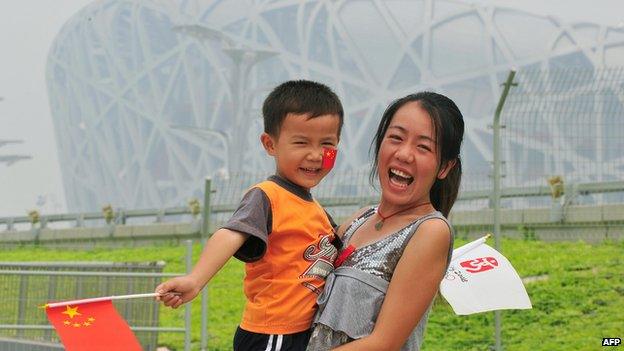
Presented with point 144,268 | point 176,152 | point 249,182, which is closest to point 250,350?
point 144,268

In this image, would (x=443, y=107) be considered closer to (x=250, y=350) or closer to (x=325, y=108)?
(x=325, y=108)

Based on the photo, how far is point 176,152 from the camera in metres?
44.8

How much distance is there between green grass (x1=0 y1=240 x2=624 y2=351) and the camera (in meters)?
8.43

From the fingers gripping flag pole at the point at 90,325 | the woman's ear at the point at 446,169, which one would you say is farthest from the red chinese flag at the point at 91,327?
the woman's ear at the point at 446,169

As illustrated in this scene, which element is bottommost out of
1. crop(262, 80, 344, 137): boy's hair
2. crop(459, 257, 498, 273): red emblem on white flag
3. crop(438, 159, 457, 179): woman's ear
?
crop(459, 257, 498, 273): red emblem on white flag

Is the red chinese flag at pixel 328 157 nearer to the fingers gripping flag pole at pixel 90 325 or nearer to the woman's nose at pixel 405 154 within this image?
the woman's nose at pixel 405 154

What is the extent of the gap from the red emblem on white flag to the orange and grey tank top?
0.55 meters

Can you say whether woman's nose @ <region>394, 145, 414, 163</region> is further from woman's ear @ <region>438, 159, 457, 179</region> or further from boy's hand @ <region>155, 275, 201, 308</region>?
boy's hand @ <region>155, 275, 201, 308</region>

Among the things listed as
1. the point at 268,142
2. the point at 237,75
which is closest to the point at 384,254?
the point at 268,142

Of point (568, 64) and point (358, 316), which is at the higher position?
point (568, 64)

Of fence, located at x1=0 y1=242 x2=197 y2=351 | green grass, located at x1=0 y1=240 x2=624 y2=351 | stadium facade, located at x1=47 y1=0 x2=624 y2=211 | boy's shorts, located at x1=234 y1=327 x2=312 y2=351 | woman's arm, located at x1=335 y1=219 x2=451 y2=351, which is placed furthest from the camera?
stadium facade, located at x1=47 y1=0 x2=624 y2=211

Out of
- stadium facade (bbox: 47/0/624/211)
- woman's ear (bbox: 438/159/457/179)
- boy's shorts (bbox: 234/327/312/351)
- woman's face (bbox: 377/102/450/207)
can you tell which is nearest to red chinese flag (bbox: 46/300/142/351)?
boy's shorts (bbox: 234/327/312/351)

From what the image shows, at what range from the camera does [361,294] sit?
99.7 inches

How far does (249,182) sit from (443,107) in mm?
10003
